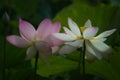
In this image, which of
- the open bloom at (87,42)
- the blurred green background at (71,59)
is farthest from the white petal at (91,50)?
the blurred green background at (71,59)

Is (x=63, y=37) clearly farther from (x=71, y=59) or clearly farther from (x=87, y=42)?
(x=71, y=59)

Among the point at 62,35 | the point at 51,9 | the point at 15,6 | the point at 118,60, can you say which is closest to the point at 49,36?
the point at 62,35

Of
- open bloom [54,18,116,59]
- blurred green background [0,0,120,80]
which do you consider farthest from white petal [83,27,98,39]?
blurred green background [0,0,120,80]

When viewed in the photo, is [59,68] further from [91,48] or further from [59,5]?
[59,5]

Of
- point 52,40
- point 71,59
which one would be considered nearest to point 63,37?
point 52,40

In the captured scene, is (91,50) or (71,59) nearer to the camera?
(91,50)

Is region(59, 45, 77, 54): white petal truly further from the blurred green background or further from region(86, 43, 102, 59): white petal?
the blurred green background
